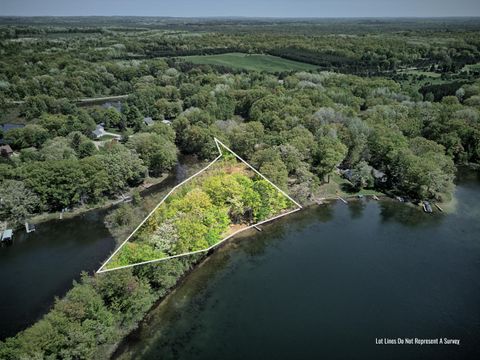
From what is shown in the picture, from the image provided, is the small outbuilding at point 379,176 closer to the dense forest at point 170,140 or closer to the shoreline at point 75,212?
the dense forest at point 170,140

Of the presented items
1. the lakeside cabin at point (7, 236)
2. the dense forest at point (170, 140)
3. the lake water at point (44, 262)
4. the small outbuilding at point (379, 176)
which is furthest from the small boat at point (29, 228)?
the small outbuilding at point (379, 176)

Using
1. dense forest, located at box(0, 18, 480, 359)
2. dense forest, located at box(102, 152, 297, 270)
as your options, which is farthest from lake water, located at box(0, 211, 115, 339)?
dense forest, located at box(102, 152, 297, 270)

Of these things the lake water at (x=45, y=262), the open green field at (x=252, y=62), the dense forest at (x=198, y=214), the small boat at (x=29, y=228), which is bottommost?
the lake water at (x=45, y=262)

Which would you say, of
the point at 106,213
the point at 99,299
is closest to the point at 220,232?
the point at 99,299

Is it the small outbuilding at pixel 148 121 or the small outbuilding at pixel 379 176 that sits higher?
the small outbuilding at pixel 148 121

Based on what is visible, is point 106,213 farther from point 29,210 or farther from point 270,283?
point 270,283

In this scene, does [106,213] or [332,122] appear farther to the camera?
[332,122]
